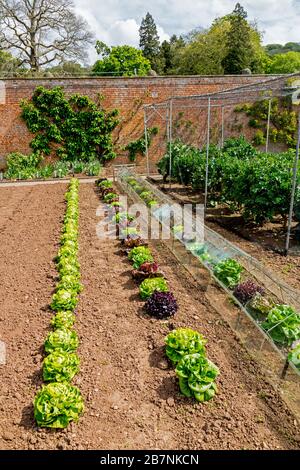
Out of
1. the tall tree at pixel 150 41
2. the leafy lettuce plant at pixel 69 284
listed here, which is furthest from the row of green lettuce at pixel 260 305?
the tall tree at pixel 150 41

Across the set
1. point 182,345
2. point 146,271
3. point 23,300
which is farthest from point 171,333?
point 23,300

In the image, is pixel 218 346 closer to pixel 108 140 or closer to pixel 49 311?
pixel 49 311

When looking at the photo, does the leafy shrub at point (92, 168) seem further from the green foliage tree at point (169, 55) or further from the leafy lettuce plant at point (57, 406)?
the green foliage tree at point (169, 55)

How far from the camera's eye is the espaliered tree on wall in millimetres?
14680

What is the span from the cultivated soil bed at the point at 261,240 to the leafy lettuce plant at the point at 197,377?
250 centimetres

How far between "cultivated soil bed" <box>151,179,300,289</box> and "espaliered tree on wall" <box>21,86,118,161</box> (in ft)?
22.2

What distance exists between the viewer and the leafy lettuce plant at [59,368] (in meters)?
3.30

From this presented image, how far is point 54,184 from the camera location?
12766mm

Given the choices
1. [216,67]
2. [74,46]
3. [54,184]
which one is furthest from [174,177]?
[74,46]

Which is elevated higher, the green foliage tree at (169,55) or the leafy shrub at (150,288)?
the green foliage tree at (169,55)

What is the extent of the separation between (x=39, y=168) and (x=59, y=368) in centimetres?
1286

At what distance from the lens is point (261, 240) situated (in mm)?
7074

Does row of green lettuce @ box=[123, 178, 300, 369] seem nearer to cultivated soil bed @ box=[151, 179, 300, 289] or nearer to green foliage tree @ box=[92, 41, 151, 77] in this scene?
cultivated soil bed @ box=[151, 179, 300, 289]

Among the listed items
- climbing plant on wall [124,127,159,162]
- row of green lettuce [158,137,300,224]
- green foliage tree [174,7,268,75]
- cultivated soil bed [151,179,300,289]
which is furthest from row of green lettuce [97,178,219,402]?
green foliage tree [174,7,268,75]
